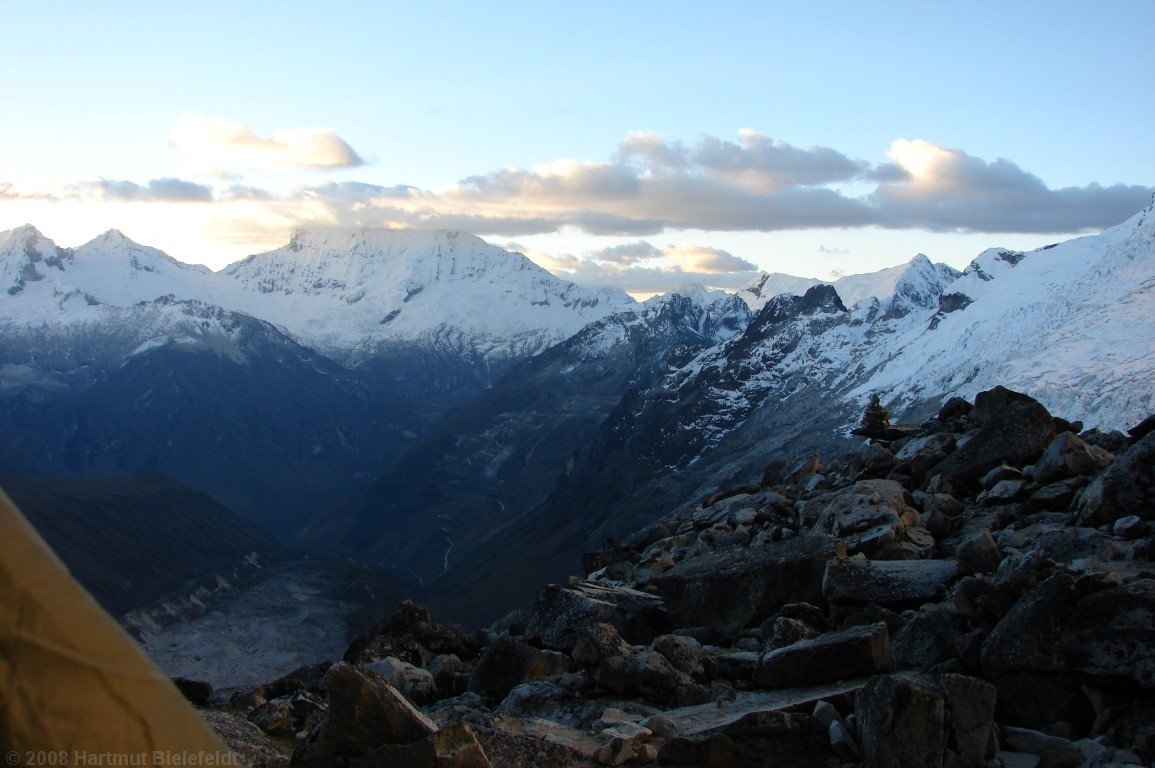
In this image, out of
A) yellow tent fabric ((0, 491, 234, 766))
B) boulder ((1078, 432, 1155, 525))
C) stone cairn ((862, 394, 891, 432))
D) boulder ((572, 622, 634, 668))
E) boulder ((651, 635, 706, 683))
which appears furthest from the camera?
stone cairn ((862, 394, 891, 432))

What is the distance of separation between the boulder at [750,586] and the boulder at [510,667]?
A: 3120 millimetres

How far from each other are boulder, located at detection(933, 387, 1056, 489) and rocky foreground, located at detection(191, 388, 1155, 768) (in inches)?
2.1

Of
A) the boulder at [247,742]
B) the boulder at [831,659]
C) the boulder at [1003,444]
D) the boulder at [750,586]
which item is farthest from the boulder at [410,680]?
the boulder at [1003,444]

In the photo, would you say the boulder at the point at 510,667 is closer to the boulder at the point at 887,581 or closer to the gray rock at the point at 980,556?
the boulder at the point at 887,581

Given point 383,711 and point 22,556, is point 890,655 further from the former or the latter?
point 22,556

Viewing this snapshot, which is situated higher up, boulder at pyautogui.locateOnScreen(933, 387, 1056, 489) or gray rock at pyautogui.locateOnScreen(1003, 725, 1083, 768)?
boulder at pyautogui.locateOnScreen(933, 387, 1056, 489)

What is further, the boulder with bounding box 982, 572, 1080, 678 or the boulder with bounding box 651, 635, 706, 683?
the boulder with bounding box 651, 635, 706, 683

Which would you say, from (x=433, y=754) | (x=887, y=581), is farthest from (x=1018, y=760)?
(x=433, y=754)

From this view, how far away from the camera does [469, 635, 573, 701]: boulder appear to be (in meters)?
17.0

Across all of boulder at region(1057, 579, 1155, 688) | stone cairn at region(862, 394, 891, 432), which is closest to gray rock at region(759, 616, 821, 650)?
boulder at region(1057, 579, 1155, 688)

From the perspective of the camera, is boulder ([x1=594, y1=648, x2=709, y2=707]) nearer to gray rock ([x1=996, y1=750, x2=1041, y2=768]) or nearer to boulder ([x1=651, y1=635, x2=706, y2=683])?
boulder ([x1=651, y1=635, x2=706, y2=683])

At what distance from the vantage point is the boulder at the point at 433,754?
9.68m

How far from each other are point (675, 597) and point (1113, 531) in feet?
26.3

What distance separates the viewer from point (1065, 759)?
419 inches
